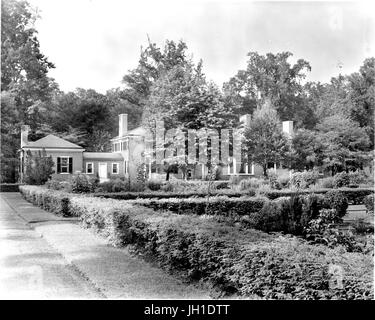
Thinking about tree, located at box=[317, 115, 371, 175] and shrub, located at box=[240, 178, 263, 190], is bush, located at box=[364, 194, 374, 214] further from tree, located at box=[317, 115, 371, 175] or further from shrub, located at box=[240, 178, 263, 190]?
tree, located at box=[317, 115, 371, 175]

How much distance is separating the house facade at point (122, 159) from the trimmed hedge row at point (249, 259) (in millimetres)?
18897

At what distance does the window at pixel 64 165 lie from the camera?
35.3 metres

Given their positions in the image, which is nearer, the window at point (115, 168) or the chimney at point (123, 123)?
the chimney at point (123, 123)

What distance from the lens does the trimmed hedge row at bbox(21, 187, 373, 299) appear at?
420 centimetres

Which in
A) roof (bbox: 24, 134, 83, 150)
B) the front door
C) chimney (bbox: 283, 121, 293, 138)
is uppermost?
chimney (bbox: 283, 121, 293, 138)

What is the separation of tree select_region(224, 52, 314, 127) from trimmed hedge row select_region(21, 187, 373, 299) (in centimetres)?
1777

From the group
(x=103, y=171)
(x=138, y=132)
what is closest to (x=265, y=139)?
(x=138, y=132)

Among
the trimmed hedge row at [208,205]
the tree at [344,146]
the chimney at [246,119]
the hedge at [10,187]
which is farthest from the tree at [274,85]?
the hedge at [10,187]

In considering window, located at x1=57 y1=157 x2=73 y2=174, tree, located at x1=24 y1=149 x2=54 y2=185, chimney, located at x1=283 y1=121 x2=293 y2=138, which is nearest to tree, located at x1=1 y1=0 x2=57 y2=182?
tree, located at x1=24 y1=149 x2=54 y2=185

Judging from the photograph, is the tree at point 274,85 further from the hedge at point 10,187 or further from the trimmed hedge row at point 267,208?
the hedge at point 10,187
